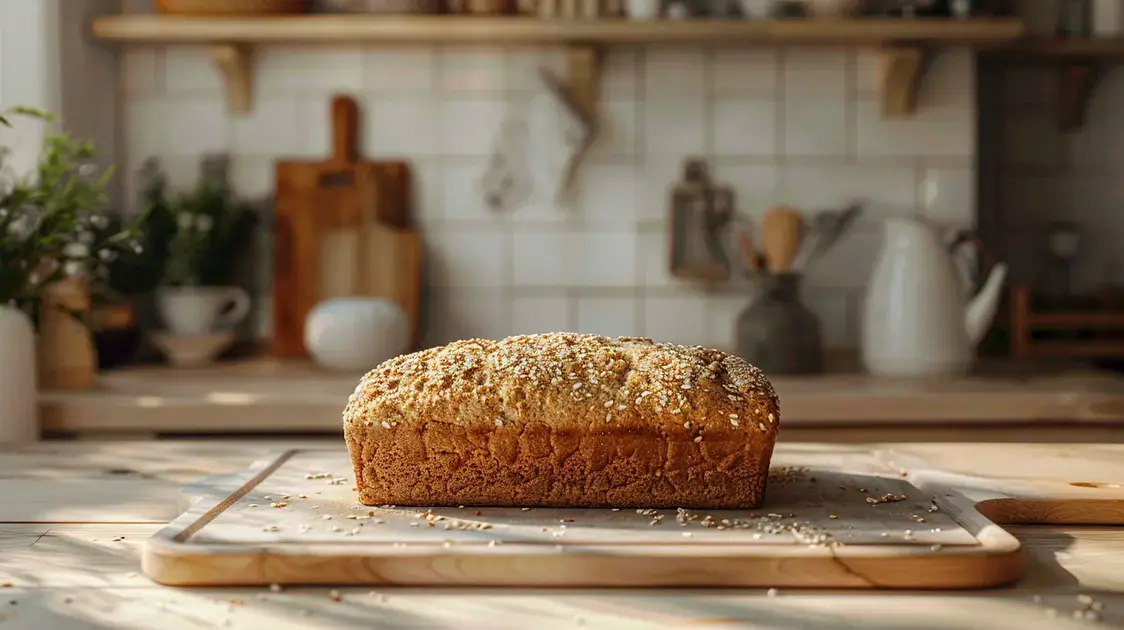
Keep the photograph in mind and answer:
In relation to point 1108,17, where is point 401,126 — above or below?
below

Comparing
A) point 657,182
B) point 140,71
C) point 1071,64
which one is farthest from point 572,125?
point 1071,64

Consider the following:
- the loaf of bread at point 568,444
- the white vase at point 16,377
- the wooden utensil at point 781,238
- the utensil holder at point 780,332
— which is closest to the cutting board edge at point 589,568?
the loaf of bread at point 568,444

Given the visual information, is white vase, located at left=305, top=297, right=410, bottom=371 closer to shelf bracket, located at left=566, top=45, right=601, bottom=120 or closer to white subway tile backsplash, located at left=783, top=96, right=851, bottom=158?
shelf bracket, located at left=566, top=45, right=601, bottom=120

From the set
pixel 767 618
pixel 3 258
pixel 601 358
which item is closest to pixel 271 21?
pixel 3 258

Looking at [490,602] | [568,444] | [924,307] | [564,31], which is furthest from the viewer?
[564,31]

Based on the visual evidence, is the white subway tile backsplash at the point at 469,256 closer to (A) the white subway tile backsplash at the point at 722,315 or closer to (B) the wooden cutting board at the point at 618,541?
(A) the white subway tile backsplash at the point at 722,315

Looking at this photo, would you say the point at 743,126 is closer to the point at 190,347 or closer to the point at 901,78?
the point at 901,78

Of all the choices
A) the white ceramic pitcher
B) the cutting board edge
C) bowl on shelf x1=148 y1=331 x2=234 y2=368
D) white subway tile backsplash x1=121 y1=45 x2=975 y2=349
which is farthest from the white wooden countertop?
the cutting board edge
